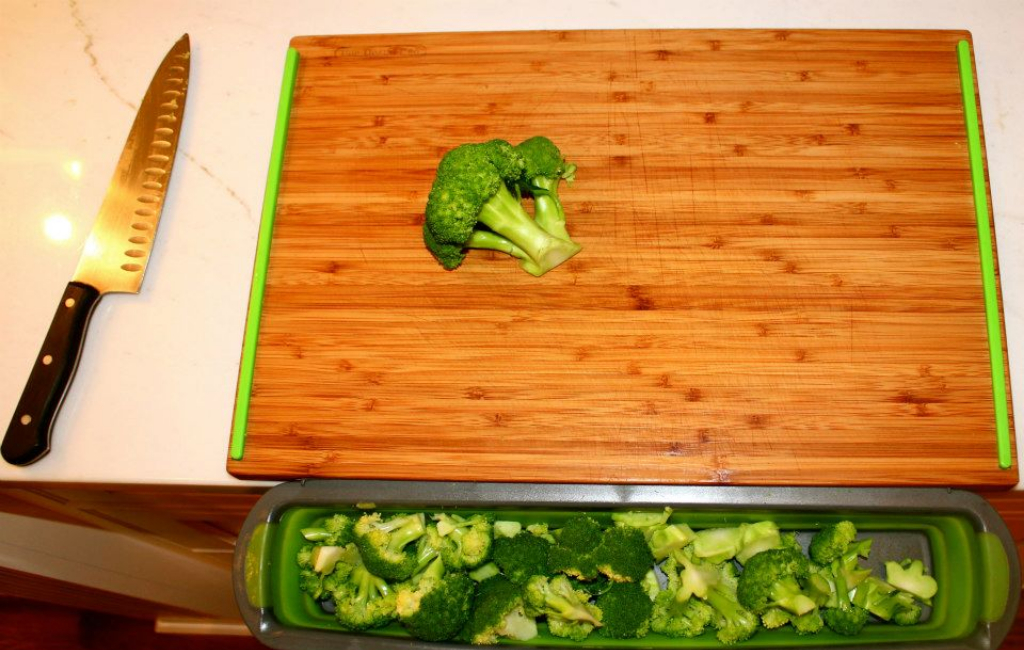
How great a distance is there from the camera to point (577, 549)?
47.3 inches

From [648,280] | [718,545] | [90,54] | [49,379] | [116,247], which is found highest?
[90,54]

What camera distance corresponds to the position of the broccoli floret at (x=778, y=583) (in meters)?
1.19

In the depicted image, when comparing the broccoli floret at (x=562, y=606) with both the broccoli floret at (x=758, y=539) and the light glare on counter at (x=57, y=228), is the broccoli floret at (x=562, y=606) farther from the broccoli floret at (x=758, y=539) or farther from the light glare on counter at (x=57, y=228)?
the light glare on counter at (x=57, y=228)

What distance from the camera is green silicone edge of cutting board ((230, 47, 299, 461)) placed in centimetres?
128

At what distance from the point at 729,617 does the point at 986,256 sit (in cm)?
75

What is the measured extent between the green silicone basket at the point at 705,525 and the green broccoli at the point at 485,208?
40cm

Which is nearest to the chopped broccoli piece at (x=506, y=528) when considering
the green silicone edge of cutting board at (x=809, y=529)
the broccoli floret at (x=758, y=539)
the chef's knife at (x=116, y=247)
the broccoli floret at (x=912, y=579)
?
the green silicone edge of cutting board at (x=809, y=529)

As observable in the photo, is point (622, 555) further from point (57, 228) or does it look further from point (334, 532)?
point (57, 228)

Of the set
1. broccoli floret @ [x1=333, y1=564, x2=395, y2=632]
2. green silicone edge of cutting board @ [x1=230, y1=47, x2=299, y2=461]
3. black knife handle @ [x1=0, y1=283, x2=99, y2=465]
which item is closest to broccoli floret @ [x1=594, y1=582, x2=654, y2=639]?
broccoli floret @ [x1=333, y1=564, x2=395, y2=632]

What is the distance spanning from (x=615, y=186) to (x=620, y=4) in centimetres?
43

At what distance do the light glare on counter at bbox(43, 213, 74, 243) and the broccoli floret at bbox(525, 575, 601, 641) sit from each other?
1.09 meters

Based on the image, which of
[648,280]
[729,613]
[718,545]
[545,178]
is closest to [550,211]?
[545,178]

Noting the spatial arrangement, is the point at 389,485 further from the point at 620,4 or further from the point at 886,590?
the point at 620,4

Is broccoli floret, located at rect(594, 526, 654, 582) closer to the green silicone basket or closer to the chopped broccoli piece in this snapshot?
the green silicone basket
